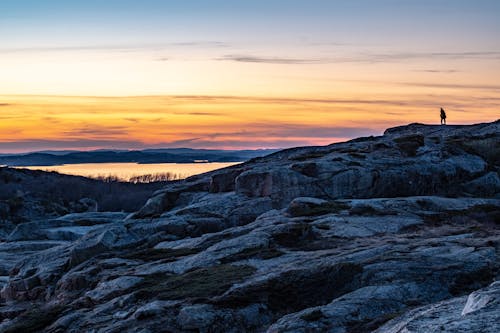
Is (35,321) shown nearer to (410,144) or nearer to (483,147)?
(410,144)

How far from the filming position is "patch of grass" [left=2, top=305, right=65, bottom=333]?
24750 millimetres

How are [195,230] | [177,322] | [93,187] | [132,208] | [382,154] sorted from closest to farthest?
[177,322], [195,230], [382,154], [132,208], [93,187]

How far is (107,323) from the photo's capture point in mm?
22859

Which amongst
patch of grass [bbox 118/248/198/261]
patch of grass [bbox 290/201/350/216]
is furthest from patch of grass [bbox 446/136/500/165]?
patch of grass [bbox 118/248/198/261]

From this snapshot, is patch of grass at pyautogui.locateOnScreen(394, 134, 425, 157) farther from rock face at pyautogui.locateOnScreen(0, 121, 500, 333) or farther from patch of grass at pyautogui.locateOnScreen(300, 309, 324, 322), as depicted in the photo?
patch of grass at pyautogui.locateOnScreen(300, 309, 324, 322)

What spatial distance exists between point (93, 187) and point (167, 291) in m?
119

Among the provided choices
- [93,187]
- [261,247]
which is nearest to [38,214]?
[93,187]

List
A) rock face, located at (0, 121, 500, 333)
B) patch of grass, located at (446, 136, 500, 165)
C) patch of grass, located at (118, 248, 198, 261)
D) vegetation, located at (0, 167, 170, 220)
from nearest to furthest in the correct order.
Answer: rock face, located at (0, 121, 500, 333)
patch of grass, located at (118, 248, 198, 261)
patch of grass, located at (446, 136, 500, 165)
vegetation, located at (0, 167, 170, 220)

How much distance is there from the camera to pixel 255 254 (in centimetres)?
2794

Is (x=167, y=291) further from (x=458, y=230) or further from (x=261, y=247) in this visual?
(x=458, y=230)

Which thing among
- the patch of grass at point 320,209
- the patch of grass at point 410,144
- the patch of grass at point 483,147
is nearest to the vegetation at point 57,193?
the patch of grass at point 410,144

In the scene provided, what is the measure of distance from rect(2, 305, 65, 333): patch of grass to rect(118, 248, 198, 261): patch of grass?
562 cm

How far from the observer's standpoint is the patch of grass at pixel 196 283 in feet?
76.9

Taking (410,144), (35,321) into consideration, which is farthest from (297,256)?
(410,144)
